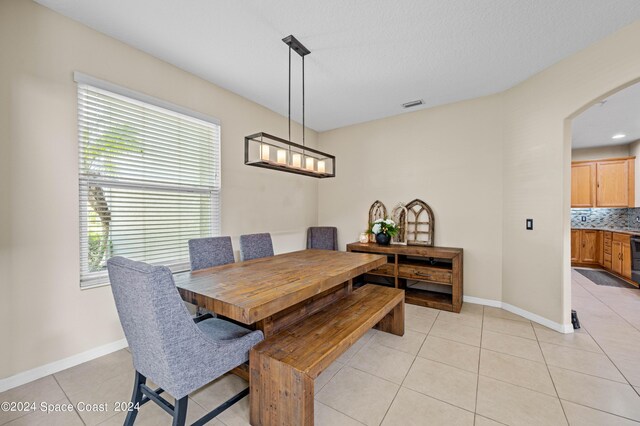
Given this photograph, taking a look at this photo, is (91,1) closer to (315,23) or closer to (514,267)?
(315,23)

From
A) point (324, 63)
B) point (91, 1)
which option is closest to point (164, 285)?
point (91, 1)

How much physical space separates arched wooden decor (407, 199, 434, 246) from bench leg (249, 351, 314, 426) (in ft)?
9.96

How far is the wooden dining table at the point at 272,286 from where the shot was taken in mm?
1449

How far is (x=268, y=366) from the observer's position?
4.85 ft

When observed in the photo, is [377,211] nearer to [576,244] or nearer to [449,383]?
[449,383]

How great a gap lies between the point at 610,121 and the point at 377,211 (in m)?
3.91

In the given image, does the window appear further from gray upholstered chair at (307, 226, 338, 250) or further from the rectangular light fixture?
gray upholstered chair at (307, 226, 338, 250)

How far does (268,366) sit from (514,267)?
325 centimetres

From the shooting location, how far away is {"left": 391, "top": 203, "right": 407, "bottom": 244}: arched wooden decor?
4051 millimetres

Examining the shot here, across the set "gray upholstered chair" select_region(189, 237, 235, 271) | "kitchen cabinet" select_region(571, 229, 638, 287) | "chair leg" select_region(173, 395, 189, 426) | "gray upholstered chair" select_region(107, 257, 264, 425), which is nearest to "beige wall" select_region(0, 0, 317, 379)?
"gray upholstered chair" select_region(189, 237, 235, 271)

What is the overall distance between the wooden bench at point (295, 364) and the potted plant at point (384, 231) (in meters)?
1.98

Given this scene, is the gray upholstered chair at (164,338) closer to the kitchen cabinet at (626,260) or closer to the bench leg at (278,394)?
the bench leg at (278,394)

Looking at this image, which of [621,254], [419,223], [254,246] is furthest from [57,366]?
[621,254]

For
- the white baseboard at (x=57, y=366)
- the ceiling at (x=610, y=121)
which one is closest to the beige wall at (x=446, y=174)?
the ceiling at (x=610, y=121)
